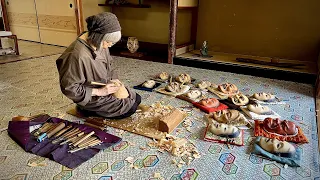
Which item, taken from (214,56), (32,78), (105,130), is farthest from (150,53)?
(105,130)

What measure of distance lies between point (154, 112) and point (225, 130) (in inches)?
25.9

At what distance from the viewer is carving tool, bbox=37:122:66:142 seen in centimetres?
172

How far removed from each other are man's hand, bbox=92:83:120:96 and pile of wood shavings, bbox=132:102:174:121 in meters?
0.32

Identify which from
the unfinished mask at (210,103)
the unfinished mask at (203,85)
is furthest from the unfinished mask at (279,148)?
the unfinished mask at (203,85)

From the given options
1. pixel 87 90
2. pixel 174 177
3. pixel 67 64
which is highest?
pixel 67 64

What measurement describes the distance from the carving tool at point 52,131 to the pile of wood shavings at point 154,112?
0.56 meters

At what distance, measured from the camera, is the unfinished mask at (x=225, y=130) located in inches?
71.0

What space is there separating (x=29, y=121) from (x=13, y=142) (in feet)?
0.68

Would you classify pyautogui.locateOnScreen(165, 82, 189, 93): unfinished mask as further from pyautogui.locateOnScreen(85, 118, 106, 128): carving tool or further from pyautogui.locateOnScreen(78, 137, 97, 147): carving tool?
pyautogui.locateOnScreen(78, 137, 97, 147): carving tool

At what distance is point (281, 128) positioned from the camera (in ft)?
6.01

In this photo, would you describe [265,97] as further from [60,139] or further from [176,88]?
[60,139]

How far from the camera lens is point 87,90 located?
5.80 ft

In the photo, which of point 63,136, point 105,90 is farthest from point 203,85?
point 63,136

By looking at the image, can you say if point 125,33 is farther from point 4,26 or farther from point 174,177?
point 174,177
